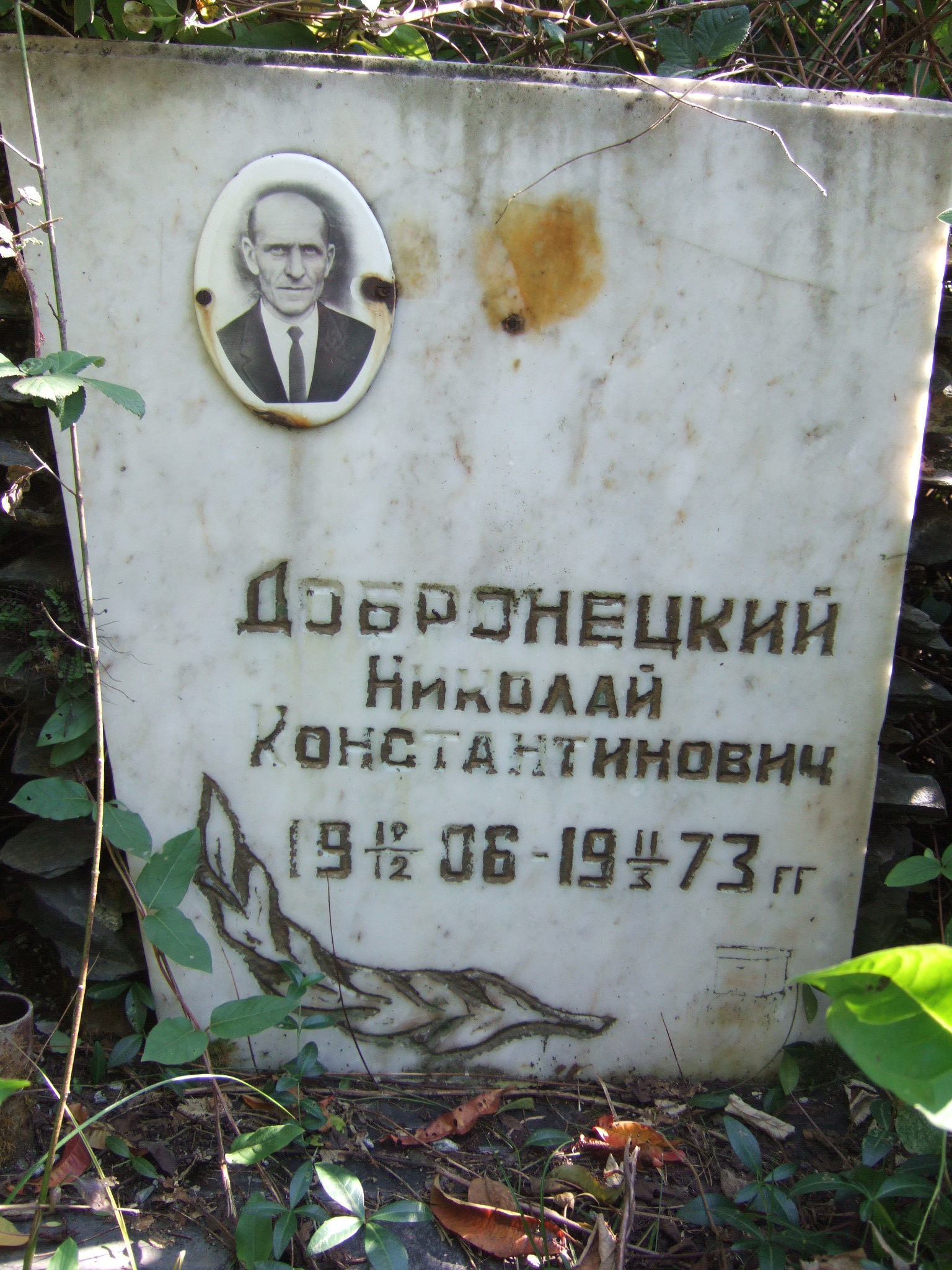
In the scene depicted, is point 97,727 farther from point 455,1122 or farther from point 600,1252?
point 600,1252

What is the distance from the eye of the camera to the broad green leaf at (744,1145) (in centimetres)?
146

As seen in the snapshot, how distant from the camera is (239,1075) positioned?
Result: 1.68 meters

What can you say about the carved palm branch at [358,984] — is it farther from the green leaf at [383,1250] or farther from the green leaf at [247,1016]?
the green leaf at [383,1250]

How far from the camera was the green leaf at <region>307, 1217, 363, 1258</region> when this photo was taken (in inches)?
49.2

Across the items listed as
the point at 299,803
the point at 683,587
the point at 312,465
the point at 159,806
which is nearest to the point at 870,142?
the point at 683,587

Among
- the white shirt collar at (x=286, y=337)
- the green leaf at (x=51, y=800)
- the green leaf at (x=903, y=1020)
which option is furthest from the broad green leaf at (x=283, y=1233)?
the white shirt collar at (x=286, y=337)

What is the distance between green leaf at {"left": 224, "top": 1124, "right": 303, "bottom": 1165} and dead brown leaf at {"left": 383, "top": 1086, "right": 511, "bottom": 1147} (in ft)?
0.72

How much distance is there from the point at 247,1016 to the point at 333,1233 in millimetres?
322

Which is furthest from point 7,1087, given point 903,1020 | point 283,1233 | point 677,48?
point 677,48

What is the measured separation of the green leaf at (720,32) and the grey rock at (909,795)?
1.44 m

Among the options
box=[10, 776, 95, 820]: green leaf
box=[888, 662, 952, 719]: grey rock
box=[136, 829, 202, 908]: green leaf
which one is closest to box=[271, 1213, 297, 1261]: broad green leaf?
box=[136, 829, 202, 908]: green leaf

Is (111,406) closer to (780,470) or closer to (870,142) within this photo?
(780,470)

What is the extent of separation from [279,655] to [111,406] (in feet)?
1.65

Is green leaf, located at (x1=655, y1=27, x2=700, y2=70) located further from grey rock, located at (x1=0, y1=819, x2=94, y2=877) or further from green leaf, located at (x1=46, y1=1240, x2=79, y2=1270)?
green leaf, located at (x1=46, y1=1240, x2=79, y2=1270)
